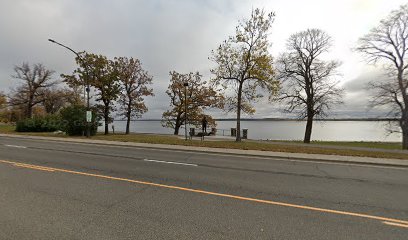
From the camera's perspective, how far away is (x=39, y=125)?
115 feet

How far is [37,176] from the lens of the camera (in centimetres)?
818

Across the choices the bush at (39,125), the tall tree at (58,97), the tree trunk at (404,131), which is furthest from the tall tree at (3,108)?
the tree trunk at (404,131)

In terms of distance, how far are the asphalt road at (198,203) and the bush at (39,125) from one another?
29.1 m

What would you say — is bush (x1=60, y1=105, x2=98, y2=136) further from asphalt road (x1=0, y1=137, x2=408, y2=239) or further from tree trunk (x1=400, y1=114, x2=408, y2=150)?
tree trunk (x1=400, y1=114, x2=408, y2=150)

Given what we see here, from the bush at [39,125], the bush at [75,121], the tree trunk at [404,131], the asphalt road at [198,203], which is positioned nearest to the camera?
the asphalt road at [198,203]

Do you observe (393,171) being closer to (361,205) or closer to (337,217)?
(361,205)

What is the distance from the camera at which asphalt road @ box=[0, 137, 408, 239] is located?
4.37 meters

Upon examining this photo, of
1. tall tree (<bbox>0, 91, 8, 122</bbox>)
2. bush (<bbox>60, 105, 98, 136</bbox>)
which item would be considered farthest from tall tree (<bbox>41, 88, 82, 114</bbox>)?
bush (<bbox>60, 105, 98, 136</bbox>)

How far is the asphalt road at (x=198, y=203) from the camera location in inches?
172

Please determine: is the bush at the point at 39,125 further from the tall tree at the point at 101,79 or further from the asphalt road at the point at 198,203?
the asphalt road at the point at 198,203

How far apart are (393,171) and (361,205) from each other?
245 inches

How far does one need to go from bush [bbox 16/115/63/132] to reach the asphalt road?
29111mm

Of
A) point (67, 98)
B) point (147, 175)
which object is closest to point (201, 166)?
point (147, 175)

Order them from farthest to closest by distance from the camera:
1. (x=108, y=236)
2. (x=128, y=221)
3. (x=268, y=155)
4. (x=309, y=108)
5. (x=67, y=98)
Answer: (x=67, y=98) < (x=309, y=108) < (x=268, y=155) < (x=128, y=221) < (x=108, y=236)
